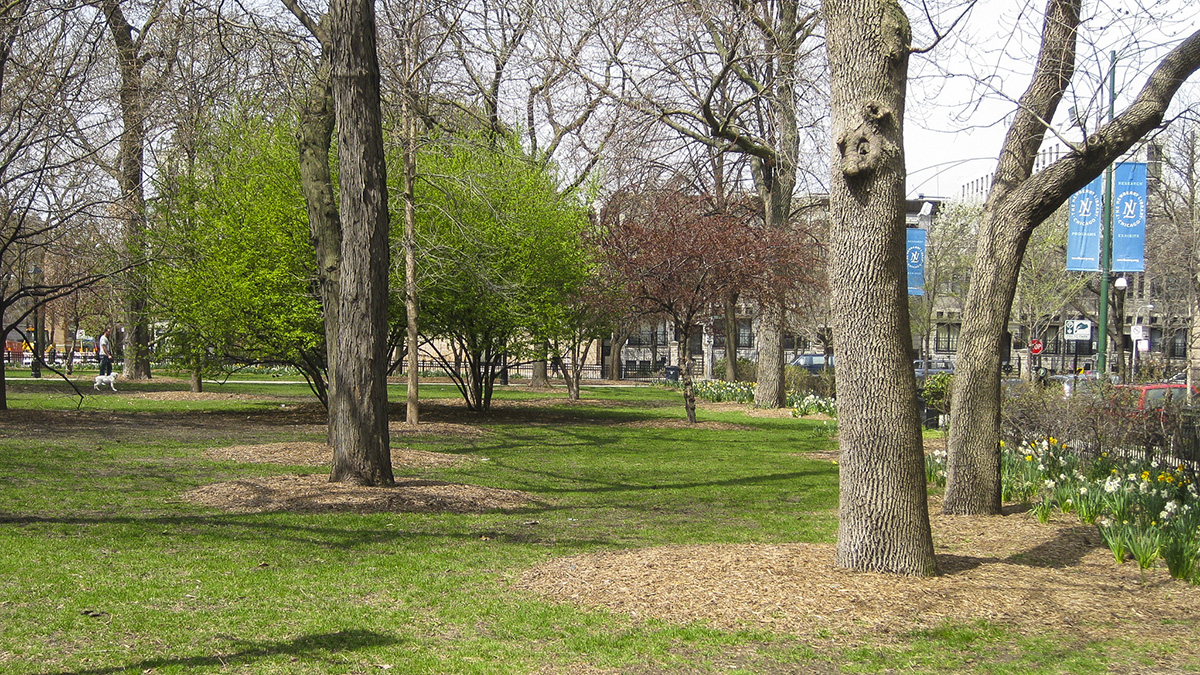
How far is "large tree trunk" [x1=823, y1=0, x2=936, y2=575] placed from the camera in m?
6.65

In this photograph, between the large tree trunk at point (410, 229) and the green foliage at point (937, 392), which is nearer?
the large tree trunk at point (410, 229)

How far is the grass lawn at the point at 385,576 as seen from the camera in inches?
198

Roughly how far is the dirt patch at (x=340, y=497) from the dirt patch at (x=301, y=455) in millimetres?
1888

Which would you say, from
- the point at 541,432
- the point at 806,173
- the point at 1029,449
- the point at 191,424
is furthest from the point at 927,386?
the point at 191,424

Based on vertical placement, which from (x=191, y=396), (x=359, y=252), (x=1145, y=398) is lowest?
(x=191, y=396)

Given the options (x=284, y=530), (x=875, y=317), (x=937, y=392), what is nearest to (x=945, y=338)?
(x=937, y=392)

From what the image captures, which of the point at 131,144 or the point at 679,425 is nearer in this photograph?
the point at 131,144

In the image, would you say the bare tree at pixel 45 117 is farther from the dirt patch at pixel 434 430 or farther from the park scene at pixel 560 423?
the dirt patch at pixel 434 430

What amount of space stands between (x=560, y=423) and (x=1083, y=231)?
11.6 m

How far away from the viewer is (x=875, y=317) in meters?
6.75

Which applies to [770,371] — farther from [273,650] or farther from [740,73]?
[273,650]

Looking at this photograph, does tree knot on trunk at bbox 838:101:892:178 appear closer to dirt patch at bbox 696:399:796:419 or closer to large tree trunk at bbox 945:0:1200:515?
large tree trunk at bbox 945:0:1200:515

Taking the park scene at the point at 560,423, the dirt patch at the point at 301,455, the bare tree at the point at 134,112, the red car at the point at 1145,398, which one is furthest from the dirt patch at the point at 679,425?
the bare tree at the point at 134,112

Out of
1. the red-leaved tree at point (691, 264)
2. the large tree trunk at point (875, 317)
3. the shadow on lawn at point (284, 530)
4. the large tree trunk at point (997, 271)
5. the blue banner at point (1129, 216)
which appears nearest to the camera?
the large tree trunk at point (875, 317)
